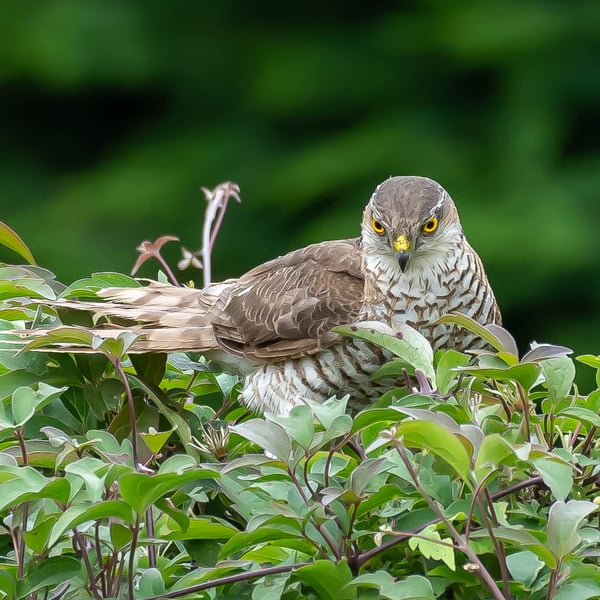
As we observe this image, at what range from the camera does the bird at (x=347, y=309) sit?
5.55 feet

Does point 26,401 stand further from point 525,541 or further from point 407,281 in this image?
point 407,281

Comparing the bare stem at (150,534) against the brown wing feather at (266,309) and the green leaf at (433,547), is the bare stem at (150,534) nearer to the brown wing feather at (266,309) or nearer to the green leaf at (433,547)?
the green leaf at (433,547)

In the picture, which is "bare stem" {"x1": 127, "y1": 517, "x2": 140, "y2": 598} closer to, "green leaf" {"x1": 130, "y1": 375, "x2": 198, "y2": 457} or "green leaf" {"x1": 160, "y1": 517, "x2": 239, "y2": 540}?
"green leaf" {"x1": 160, "y1": 517, "x2": 239, "y2": 540}

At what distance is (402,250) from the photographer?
1.68 metres

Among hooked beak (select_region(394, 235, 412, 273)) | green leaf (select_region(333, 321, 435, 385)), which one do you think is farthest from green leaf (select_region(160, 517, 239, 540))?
hooked beak (select_region(394, 235, 412, 273))

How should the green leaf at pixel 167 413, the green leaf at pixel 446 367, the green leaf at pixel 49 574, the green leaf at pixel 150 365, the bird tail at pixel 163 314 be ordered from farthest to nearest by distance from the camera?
the bird tail at pixel 163 314
the green leaf at pixel 150 365
the green leaf at pixel 167 413
the green leaf at pixel 446 367
the green leaf at pixel 49 574

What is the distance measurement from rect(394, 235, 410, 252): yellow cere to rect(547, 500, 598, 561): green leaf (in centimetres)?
99

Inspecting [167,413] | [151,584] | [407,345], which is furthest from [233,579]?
[167,413]

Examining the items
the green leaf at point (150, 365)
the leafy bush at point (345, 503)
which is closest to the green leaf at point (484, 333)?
the leafy bush at point (345, 503)

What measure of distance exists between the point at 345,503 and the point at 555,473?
17cm

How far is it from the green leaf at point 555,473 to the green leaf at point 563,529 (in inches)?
0.5

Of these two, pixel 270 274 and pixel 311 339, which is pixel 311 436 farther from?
pixel 270 274

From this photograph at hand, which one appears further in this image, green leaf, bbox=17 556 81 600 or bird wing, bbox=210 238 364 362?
bird wing, bbox=210 238 364 362

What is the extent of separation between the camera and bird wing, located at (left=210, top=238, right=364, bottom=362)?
1.76 m
